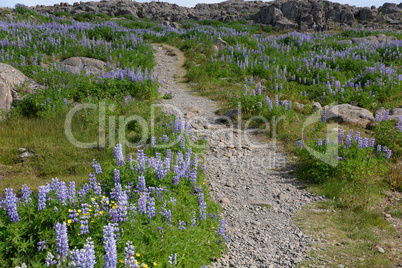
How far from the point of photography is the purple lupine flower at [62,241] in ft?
11.3

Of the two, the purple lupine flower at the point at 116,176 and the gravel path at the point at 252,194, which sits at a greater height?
the purple lupine flower at the point at 116,176

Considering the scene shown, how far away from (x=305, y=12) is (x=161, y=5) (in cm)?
3111

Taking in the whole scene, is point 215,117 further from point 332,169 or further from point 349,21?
point 349,21

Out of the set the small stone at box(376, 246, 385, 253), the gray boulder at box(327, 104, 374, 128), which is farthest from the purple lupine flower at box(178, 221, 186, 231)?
the gray boulder at box(327, 104, 374, 128)

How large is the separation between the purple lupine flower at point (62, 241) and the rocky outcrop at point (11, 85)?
23.2 feet

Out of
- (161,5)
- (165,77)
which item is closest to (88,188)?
(165,77)

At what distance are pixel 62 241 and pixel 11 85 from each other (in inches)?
315

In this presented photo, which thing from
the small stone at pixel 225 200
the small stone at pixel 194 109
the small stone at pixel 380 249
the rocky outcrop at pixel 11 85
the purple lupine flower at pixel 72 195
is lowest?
the small stone at pixel 380 249

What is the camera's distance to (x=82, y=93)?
35.1ft

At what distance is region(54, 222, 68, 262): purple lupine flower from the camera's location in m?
3.46

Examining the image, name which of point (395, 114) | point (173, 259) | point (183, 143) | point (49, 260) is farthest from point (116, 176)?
point (395, 114)

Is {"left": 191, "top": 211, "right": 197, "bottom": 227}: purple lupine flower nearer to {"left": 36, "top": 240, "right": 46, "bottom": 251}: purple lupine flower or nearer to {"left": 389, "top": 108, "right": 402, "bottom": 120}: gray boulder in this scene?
{"left": 36, "top": 240, "right": 46, "bottom": 251}: purple lupine flower

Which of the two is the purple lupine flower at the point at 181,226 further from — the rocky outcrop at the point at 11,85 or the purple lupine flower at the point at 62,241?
the rocky outcrop at the point at 11,85

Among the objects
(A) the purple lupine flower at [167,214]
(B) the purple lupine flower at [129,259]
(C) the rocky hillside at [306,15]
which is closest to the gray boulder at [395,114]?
(A) the purple lupine flower at [167,214]
